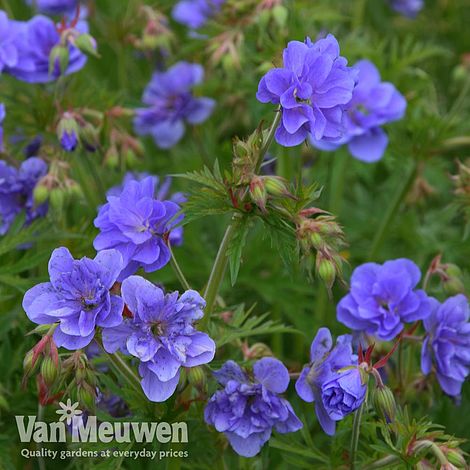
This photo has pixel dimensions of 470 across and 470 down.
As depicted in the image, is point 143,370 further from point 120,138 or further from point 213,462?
point 120,138

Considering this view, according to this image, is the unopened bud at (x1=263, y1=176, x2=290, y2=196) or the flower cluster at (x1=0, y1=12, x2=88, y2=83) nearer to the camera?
the unopened bud at (x1=263, y1=176, x2=290, y2=196)

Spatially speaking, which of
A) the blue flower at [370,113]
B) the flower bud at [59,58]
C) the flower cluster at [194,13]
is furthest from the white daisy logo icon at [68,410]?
the flower cluster at [194,13]

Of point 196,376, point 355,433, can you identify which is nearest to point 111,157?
point 196,376

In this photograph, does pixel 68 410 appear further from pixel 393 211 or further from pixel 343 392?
pixel 393 211

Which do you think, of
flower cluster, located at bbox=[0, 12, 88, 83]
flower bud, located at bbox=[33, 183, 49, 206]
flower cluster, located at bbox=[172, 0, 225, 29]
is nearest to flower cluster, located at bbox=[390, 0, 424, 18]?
flower cluster, located at bbox=[172, 0, 225, 29]

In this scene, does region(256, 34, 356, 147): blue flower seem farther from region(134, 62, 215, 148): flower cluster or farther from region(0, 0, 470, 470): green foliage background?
region(134, 62, 215, 148): flower cluster

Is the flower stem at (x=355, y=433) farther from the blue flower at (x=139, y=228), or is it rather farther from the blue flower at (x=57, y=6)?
the blue flower at (x=57, y=6)
